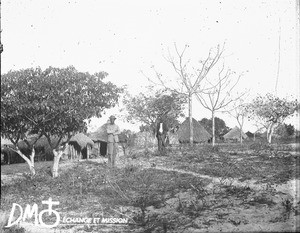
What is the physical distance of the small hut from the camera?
2216cm

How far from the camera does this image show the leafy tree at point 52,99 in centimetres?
752

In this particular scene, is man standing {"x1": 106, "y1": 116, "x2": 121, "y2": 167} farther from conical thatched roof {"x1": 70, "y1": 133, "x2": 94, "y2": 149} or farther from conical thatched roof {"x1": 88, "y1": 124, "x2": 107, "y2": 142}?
conical thatched roof {"x1": 88, "y1": 124, "x2": 107, "y2": 142}

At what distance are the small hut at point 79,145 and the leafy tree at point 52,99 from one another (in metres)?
13.4

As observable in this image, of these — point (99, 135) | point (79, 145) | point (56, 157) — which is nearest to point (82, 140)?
point (79, 145)

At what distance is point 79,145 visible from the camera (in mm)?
22547

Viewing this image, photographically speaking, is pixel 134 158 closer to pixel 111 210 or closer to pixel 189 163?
pixel 189 163

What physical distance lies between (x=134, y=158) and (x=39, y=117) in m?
4.51

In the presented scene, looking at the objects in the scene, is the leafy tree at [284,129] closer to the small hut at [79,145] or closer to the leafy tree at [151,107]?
the leafy tree at [151,107]

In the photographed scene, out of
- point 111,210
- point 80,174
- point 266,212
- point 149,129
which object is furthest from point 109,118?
point 149,129

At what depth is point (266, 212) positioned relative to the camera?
179 inches

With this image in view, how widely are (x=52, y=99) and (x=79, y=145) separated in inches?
601

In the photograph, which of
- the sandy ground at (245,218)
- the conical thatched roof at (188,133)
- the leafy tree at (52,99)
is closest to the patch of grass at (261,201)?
the sandy ground at (245,218)

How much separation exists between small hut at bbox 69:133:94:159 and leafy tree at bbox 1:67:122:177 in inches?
529

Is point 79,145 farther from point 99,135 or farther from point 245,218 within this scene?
point 245,218
